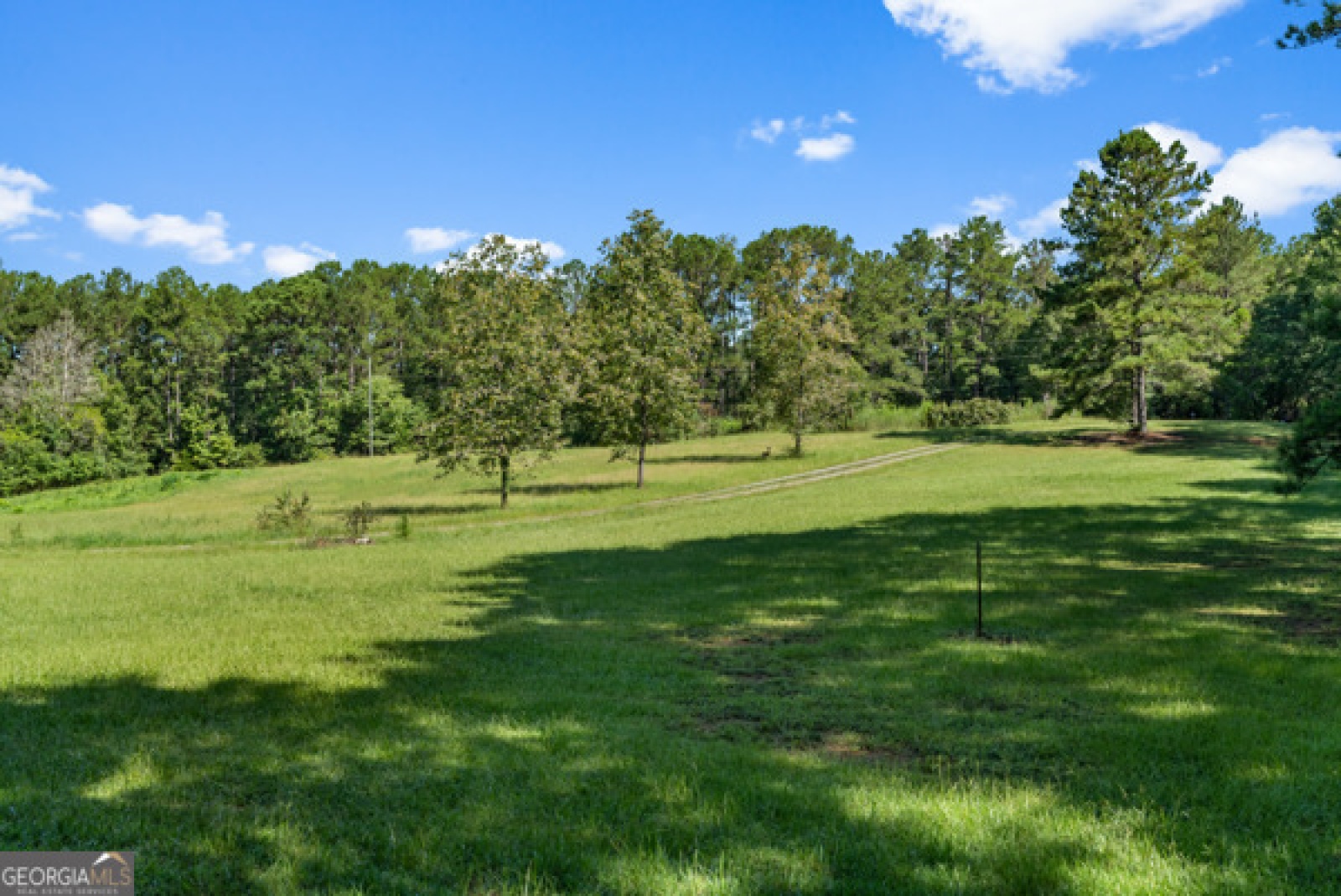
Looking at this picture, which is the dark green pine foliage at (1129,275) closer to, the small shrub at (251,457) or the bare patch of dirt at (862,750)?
the bare patch of dirt at (862,750)

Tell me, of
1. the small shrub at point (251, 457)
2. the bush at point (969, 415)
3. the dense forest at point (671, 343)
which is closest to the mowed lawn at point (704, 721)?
the dense forest at point (671, 343)

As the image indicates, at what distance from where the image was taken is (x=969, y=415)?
60062 millimetres

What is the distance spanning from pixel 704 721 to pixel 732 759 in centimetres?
114

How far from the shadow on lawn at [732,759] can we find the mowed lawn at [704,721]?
3 centimetres

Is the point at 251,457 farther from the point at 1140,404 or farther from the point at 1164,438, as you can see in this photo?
the point at 1164,438

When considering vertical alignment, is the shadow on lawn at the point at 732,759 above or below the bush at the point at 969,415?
below

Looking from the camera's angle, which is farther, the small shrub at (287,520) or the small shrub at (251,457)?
the small shrub at (251,457)

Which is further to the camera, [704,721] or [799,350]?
[799,350]

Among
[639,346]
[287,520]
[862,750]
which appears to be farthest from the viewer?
[639,346]

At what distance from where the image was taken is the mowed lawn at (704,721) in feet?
13.8

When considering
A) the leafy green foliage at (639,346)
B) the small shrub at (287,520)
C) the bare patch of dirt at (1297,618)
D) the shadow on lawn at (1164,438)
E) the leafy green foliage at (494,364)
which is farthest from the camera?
the leafy green foliage at (639,346)

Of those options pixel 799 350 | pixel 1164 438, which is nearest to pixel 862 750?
pixel 799 350

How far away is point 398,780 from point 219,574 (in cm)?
1364

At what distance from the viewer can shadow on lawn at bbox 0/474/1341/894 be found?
163 inches
